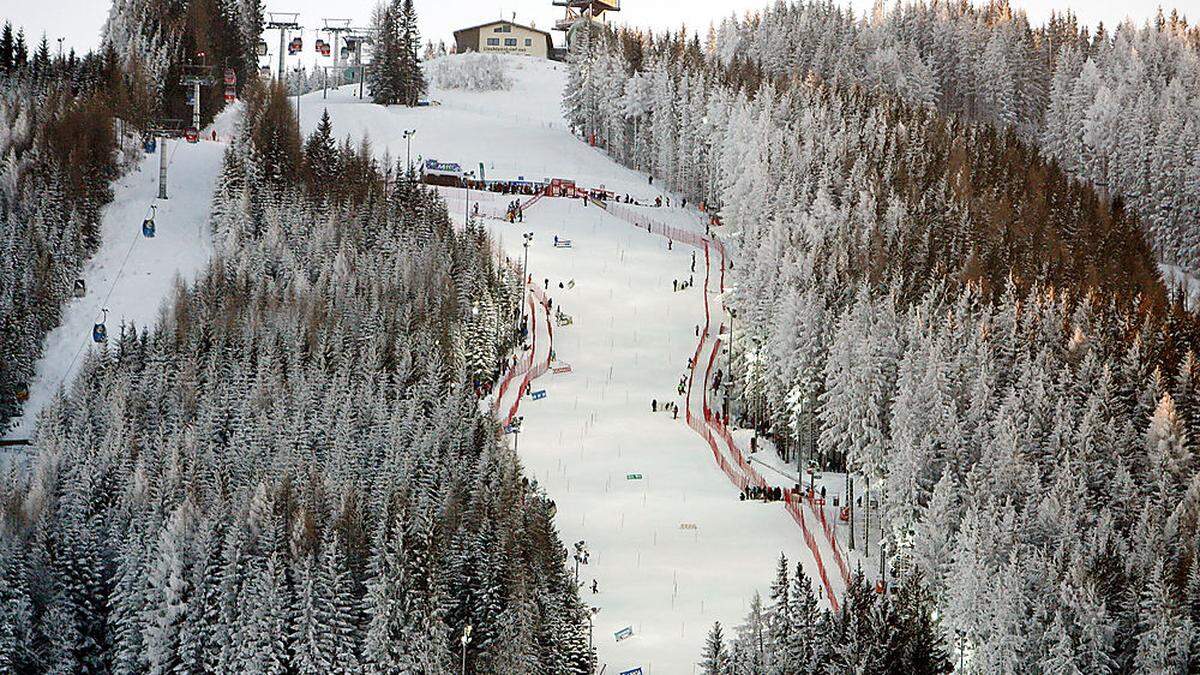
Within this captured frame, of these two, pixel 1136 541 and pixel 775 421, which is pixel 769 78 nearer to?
pixel 775 421

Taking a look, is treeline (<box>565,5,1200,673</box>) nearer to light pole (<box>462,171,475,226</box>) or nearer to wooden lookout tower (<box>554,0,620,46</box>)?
light pole (<box>462,171,475,226</box>)

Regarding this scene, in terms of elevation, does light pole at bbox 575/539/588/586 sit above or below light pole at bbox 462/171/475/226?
below

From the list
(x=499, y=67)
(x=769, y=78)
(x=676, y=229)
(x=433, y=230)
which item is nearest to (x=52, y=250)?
(x=433, y=230)

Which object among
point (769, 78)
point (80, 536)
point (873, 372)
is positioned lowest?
point (80, 536)

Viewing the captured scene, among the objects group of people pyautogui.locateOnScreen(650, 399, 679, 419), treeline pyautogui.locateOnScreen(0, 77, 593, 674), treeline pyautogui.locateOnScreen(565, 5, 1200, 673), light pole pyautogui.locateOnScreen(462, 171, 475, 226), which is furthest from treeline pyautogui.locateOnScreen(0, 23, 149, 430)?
treeline pyautogui.locateOnScreen(565, 5, 1200, 673)

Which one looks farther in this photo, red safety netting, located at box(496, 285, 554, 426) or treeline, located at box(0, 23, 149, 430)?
treeline, located at box(0, 23, 149, 430)

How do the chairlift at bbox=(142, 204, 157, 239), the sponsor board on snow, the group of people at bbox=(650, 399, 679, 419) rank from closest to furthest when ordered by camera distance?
the group of people at bbox=(650, 399, 679, 419)
the chairlift at bbox=(142, 204, 157, 239)
the sponsor board on snow

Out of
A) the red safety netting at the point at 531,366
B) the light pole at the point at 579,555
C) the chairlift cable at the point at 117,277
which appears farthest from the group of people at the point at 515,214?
the light pole at the point at 579,555
